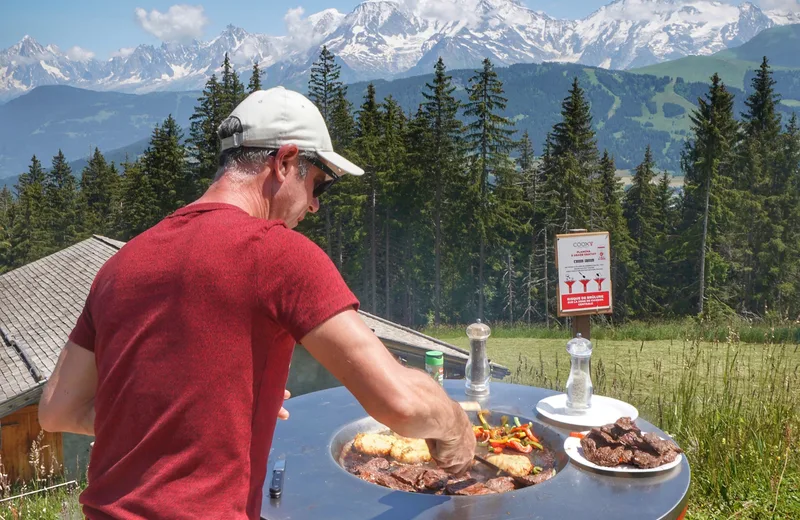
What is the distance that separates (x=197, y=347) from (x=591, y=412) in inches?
103

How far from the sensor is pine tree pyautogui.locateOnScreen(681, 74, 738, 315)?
4262 centimetres

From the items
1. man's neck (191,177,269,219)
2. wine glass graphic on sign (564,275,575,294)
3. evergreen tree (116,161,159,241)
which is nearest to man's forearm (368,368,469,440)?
man's neck (191,177,269,219)

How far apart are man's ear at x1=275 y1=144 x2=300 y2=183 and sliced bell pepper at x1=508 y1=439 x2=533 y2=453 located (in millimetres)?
2166

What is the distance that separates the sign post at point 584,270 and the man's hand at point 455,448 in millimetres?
4606

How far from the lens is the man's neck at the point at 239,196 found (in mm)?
1744

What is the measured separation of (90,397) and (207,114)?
46300 mm

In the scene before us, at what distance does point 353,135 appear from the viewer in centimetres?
4744

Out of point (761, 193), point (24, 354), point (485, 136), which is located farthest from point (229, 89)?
point (761, 193)

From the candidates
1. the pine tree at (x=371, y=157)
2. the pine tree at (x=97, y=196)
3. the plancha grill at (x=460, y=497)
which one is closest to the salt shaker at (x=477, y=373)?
the plancha grill at (x=460, y=497)

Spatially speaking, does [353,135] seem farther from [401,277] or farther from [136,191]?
[136,191]

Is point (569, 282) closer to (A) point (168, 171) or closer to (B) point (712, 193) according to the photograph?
(B) point (712, 193)

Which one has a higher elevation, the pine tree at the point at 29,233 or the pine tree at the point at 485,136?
the pine tree at the point at 485,136

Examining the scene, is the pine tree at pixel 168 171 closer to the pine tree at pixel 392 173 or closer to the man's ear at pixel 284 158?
the pine tree at pixel 392 173

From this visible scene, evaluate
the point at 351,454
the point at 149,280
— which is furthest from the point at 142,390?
the point at 351,454
